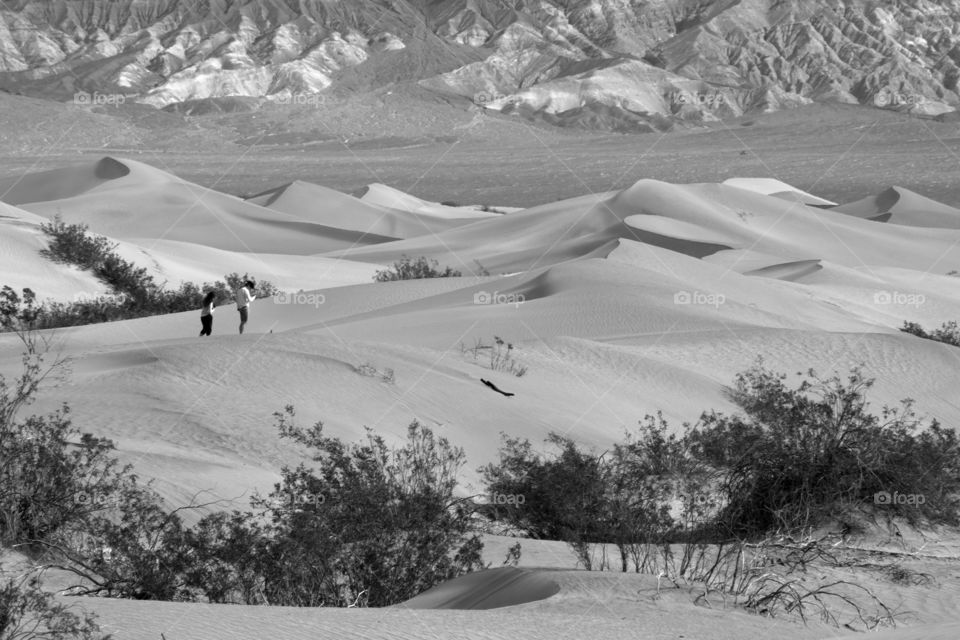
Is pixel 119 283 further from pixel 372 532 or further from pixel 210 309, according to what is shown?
pixel 372 532

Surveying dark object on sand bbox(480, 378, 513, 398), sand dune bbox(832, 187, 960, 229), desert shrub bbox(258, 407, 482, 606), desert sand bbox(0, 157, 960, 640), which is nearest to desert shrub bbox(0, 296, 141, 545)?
desert sand bbox(0, 157, 960, 640)

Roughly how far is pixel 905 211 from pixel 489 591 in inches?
1802

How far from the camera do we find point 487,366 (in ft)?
43.8

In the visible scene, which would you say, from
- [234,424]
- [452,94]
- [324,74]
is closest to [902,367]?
[234,424]

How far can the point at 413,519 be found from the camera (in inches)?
268

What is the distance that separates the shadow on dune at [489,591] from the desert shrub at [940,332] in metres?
15.5

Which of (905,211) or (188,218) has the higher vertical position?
(188,218)

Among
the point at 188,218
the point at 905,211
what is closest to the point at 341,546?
the point at 188,218

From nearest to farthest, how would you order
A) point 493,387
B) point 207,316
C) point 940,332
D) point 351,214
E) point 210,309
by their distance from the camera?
point 493,387 → point 207,316 → point 210,309 → point 940,332 → point 351,214

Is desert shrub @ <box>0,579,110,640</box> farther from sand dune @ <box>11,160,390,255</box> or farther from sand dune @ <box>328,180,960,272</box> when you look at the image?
sand dune @ <box>11,160,390,255</box>

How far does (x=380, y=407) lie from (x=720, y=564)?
16.0 feet

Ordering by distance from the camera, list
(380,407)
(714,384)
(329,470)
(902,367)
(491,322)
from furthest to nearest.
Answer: (491,322)
(902,367)
(714,384)
(380,407)
(329,470)

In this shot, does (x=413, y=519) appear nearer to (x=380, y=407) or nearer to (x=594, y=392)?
(x=380, y=407)

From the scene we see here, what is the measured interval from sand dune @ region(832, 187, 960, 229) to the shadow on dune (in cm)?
4361
